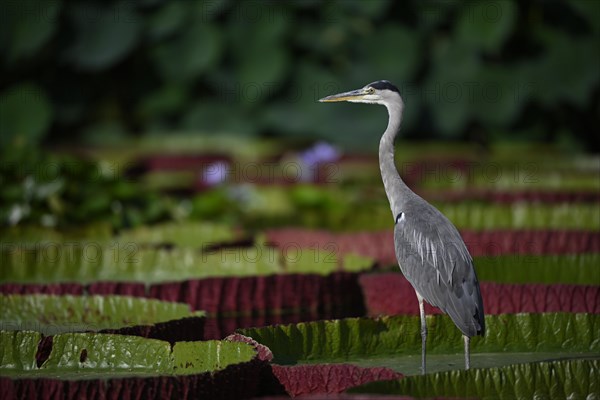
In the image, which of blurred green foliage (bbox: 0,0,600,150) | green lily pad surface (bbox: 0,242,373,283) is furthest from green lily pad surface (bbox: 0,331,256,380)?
blurred green foliage (bbox: 0,0,600,150)

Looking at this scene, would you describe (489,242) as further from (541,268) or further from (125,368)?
(125,368)

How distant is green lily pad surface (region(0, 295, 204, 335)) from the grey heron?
765mm

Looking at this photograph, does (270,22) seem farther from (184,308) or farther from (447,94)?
(184,308)

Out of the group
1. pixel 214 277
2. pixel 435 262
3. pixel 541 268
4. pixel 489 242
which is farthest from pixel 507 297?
pixel 489 242

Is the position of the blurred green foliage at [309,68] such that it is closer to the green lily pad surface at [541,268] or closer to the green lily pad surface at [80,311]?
the green lily pad surface at [541,268]

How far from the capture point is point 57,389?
2.44 m

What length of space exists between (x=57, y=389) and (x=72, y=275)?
1969mm

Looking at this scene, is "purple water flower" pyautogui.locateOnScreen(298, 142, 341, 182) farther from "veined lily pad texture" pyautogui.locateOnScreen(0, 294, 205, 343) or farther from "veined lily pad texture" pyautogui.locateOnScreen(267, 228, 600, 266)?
"veined lily pad texture" pyautogui.locateOnScreen(0, 294, 205, 343)

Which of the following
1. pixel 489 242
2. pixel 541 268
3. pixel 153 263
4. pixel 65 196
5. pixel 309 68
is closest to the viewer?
pixel 541 268

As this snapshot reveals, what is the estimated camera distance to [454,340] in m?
3.24

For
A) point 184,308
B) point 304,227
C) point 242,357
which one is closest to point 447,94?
point 304,227

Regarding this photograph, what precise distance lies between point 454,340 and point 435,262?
0.37 metres

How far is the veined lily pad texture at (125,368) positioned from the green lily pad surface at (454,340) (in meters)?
0.47

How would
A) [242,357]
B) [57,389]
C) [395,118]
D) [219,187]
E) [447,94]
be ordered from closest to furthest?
[57,389] → [242,357] → [395,118] → [219,187] → [447,94]
